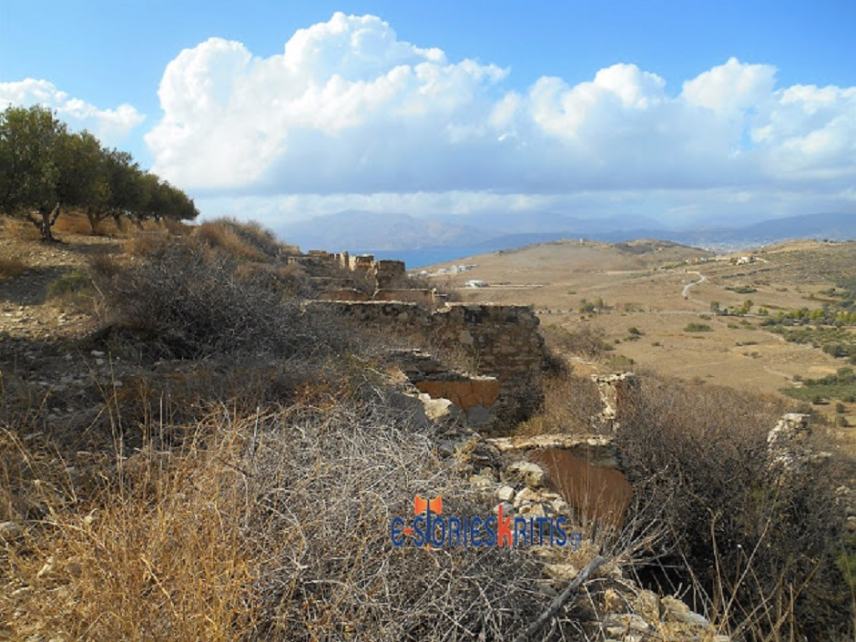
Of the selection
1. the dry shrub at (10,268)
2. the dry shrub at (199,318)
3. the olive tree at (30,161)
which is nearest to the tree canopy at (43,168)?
the olive tree at (30,161)

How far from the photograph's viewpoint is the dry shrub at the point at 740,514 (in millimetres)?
4387

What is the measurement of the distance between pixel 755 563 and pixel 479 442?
250 centimetres

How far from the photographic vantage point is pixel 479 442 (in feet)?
14.6

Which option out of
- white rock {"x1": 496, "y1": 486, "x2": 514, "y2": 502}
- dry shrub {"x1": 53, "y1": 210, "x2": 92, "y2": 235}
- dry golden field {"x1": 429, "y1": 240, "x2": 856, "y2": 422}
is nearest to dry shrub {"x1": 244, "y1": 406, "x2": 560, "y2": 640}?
white rock {"x1": 496, "y1": 486, "x2": 514, "y2": 502}

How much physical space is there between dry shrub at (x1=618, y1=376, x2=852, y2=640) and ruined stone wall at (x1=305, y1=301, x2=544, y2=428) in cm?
397

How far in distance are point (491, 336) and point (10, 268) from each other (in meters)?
8.29

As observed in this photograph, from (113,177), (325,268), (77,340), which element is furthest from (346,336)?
(113,177)

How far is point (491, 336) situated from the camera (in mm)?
9992

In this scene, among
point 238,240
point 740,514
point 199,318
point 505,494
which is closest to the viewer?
point 505,494

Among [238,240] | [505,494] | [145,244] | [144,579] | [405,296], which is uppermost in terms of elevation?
[238,240]

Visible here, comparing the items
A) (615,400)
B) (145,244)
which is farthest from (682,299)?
(145,244)

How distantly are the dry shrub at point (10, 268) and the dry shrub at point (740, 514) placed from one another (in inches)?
388

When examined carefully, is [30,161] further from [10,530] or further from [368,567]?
[368,567]

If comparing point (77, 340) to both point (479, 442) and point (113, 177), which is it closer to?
point (479, 442)
